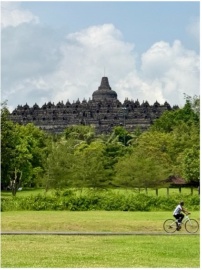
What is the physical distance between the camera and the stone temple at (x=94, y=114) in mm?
138125

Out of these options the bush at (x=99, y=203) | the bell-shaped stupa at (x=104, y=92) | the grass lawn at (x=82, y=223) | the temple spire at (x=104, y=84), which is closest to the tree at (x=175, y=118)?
the bush at (x=99, y=203)

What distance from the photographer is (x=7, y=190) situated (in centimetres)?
6069

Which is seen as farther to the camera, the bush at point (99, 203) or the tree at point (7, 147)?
the tree at point (7, 147)

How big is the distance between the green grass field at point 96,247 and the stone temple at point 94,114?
352 ft

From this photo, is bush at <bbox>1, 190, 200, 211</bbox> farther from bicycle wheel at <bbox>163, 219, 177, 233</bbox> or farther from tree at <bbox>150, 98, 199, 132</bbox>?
tree at <bbox>150, 98, 199, 132</bbox>

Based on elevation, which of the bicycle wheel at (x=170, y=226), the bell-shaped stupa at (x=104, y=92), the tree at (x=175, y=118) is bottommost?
the bicycle wheel at (x=170, y=226)

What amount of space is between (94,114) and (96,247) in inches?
4839

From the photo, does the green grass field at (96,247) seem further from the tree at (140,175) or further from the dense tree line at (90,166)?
the tree at (140,175)

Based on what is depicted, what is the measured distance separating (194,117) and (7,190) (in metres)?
33.8

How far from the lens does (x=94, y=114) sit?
140750 mm

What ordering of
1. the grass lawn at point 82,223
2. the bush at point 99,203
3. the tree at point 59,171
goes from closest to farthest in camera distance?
the grass lawn at point 82,223, the bush at point 99,203, the tree at point 59,171

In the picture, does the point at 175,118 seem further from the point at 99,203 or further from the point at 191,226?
the point at 191,226

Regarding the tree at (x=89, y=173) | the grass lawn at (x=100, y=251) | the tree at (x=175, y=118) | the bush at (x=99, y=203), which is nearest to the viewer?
the grass lawn at (x=100, y=251)

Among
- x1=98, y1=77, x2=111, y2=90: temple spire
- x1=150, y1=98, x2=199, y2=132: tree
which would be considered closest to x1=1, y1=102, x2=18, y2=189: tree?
x1=150, y1=98, x2=199, y2=132: tree
